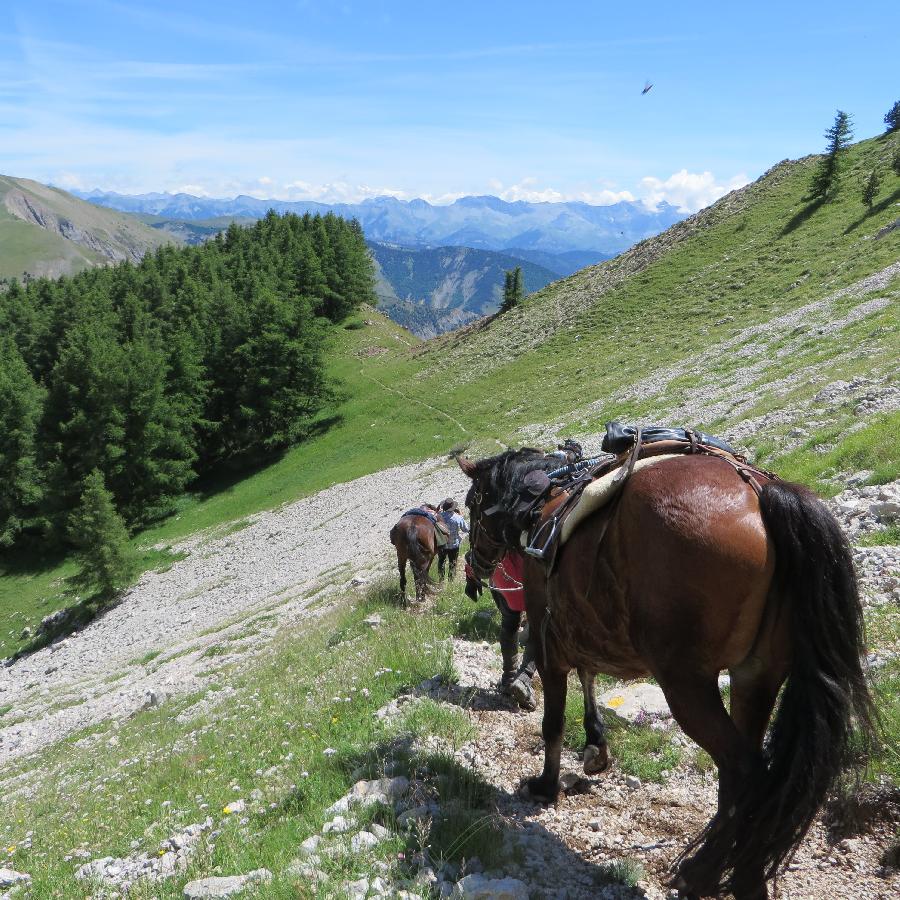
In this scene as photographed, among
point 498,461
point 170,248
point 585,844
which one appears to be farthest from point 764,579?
point 170,248

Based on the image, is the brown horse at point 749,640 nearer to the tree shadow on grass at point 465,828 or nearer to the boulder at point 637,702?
the tree shadow on grass at point 465,828

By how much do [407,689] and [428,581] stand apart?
5688mm

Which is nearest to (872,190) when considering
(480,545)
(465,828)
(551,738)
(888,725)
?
(480,545)

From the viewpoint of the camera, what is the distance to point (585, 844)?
465cm

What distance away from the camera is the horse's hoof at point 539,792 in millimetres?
5109

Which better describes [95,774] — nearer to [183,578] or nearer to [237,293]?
[183,578]

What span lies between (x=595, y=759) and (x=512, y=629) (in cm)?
196

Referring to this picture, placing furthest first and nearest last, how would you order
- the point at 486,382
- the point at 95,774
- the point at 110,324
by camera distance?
the point at 110,324
the point at 486,382
the point at 95,774

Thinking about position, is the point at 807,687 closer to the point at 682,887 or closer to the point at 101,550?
the point at 682,887

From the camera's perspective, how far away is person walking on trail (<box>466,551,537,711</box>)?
21.8 ft

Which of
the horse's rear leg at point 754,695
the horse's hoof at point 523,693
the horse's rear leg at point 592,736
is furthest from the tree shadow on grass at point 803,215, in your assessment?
the horse's rear leg at point 754,695

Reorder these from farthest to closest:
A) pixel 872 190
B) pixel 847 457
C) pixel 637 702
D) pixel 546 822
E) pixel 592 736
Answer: pixel 872 190 → pixel 847 457 → pixel 637 702 → pixel 592 736 → pixel 546 822

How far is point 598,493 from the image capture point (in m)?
4.28

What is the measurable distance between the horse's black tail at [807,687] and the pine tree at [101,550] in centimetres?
3199
